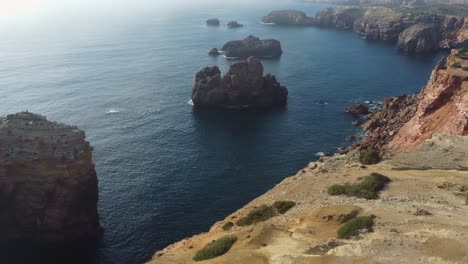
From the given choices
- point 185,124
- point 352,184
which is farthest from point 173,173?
point 352,184

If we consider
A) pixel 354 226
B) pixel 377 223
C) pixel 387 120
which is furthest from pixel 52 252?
pixel 387 120

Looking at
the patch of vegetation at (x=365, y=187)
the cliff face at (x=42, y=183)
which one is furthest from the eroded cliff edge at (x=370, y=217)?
the cliff face at (x=42, y=183)

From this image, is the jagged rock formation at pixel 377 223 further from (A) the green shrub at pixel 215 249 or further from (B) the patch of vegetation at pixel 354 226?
(A) the green shrub at pixel 215 249

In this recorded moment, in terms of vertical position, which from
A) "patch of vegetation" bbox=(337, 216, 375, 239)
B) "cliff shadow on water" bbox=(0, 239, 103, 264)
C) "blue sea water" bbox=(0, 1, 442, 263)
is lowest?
"cliff shadow on water" bbox=(0, 239, 103, 264)

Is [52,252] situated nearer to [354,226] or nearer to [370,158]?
[354,226]

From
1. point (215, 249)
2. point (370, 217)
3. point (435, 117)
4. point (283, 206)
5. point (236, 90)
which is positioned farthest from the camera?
point (236, 90)

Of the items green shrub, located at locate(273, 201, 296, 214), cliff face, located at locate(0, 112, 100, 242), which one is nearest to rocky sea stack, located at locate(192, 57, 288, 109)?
cliff face, located at locate(0, 112, 100, 242)

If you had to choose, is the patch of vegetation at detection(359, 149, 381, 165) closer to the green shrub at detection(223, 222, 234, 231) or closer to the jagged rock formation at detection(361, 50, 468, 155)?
the jagged rock formation at detection(361, 50, 468, 155)
